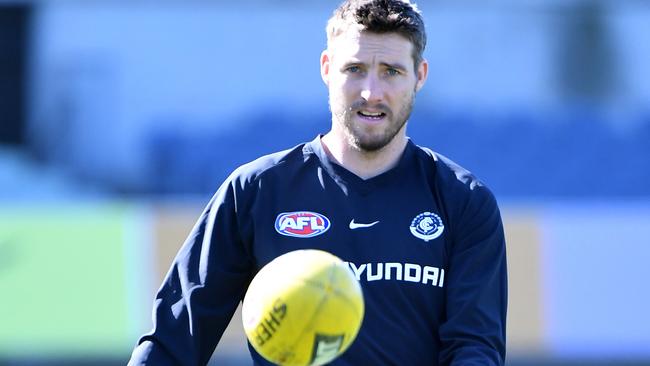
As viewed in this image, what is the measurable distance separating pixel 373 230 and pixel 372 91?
0.48m

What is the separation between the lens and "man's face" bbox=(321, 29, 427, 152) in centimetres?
414

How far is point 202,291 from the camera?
13.9ft

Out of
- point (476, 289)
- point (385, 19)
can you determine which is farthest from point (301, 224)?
point (385, 19)

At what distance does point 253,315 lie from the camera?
142 inches

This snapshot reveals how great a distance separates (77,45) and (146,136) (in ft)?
5.02

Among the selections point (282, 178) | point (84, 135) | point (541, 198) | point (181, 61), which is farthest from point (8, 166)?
point (282, 178)

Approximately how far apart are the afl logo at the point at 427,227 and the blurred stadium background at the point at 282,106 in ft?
26.3

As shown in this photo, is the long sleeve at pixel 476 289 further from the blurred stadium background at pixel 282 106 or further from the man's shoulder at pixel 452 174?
the blurred stadium background at pixel 282 106

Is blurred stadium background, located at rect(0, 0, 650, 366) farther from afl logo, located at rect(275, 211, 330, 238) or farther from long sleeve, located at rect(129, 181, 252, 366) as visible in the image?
afl logo, located at rect(275, 211, 330, 238)

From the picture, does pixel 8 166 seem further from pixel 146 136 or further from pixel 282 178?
pixel 282 178

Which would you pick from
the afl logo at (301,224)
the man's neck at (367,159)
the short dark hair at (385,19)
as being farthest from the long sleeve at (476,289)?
the short dark hair at (385,19)

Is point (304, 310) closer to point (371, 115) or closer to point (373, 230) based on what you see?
point (373, 230)

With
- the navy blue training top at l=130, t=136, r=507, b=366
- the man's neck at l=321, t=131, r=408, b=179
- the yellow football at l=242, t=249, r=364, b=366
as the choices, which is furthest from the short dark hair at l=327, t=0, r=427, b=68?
the yellow football at l=242, t=249, r=364, b=366

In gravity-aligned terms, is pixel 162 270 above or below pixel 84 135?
below
